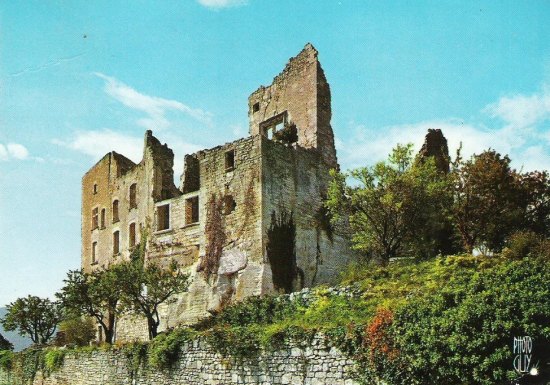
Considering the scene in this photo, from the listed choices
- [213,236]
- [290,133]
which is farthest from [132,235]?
[290,133]

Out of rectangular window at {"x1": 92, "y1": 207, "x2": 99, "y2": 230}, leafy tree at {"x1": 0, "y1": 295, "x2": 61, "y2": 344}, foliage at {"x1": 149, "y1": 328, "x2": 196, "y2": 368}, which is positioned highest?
rectangular window at {"x1": 92, "y1": 207, "x2": 99, "y2": 230}

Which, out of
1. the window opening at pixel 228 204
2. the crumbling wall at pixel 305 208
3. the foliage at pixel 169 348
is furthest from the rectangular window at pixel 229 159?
the foliage at pixel 169 348

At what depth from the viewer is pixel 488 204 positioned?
71.8 ft

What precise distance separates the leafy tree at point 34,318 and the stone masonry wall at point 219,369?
9512 mm

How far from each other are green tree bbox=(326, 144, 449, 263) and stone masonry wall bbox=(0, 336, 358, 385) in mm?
9275

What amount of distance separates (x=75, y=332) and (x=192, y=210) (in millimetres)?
10175

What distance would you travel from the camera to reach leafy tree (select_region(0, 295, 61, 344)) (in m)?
32.3

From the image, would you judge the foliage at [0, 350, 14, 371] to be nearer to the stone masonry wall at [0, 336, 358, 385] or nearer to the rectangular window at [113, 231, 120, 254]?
the stone masonry wall at [0, 336, 358, 385]

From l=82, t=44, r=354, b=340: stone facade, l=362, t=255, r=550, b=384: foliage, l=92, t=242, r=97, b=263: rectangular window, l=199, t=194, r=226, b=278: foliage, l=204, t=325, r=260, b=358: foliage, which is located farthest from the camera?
l=92, t=242, r=97, b=263: rectangular window

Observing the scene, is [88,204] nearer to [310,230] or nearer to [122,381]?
[310,230]

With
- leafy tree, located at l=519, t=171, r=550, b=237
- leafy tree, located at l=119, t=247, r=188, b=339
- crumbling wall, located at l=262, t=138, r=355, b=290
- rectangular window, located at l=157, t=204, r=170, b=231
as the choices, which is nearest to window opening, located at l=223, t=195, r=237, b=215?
crumbling wall, located at l=262, t=138, r=355, b=290

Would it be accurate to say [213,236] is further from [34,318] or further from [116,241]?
[34,318]

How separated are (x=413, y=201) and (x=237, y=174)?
23.2 ft

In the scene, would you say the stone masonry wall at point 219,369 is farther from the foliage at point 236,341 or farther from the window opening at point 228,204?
the window opening at point 228,204
